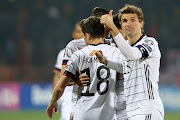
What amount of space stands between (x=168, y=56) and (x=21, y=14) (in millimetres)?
9677

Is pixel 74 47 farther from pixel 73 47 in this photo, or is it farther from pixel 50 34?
pixel 50 34

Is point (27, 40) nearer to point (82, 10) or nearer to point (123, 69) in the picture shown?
point (82, 10)

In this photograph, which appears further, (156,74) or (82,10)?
(82,10)

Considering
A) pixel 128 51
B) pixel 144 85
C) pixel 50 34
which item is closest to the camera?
pixel 128 51

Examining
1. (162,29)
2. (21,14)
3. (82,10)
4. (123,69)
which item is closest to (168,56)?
(162,29)

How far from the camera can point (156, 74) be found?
14.1ft

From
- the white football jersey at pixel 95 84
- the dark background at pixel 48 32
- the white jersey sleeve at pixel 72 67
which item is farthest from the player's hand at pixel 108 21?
the dark background at pixel 48 32

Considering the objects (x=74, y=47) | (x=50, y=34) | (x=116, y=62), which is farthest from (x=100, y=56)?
(x=50, y=34)

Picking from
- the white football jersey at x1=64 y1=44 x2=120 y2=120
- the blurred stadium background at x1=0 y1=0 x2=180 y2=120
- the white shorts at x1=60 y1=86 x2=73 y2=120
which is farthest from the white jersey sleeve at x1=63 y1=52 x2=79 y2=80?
the blurred stadium background at x1=0 y1=0 x2=180 y2=120

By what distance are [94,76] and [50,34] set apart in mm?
20420

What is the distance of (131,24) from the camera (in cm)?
432

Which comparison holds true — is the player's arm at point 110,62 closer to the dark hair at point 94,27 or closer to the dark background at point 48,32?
the dark hair at point 94,27

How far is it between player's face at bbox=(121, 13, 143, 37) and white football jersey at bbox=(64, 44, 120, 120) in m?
0.28

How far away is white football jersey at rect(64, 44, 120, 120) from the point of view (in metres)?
4.36
